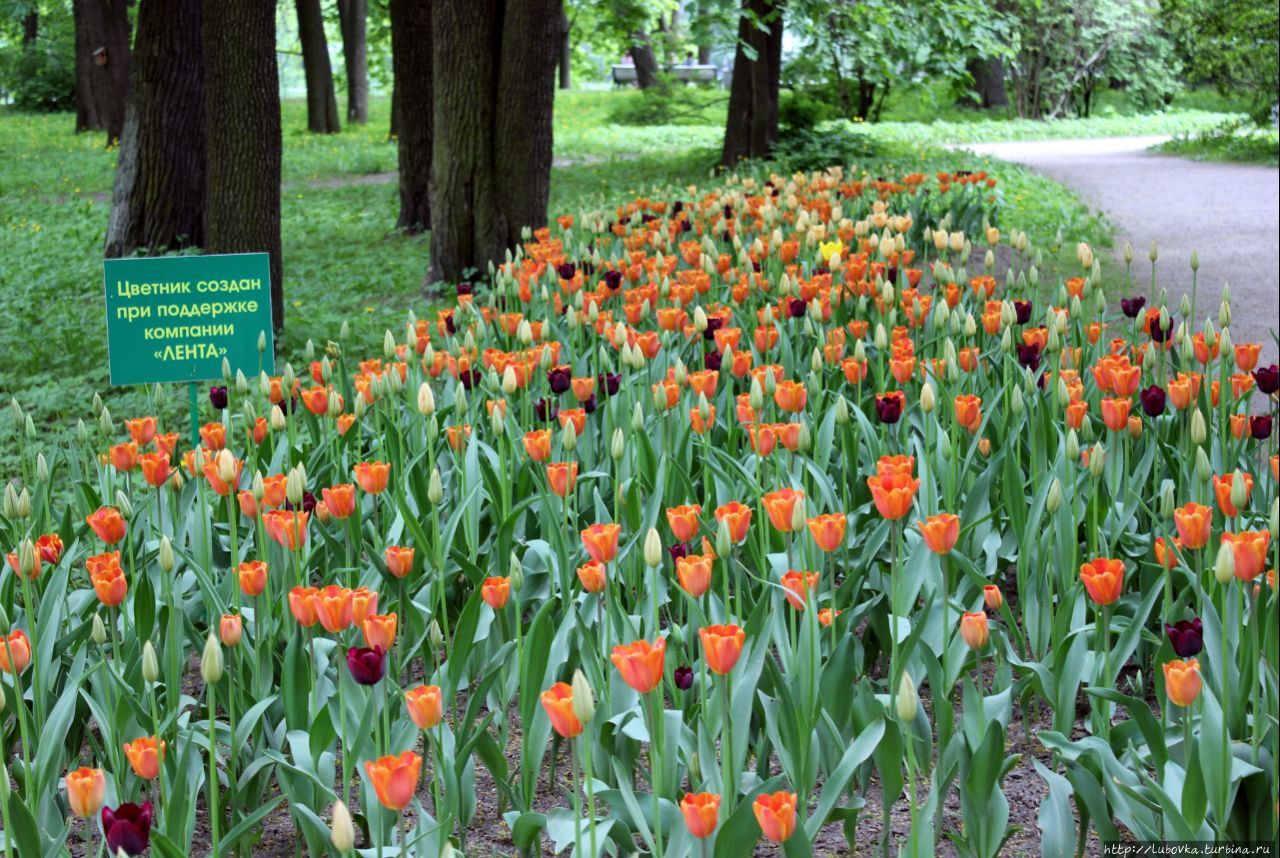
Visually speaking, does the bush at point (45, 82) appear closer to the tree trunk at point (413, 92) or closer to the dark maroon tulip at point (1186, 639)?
the tree trunk at point (413, 92)

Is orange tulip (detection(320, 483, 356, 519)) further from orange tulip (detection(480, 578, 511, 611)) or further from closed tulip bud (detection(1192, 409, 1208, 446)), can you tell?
closed tulip bud (detection(1192, 409, 1208, 446))

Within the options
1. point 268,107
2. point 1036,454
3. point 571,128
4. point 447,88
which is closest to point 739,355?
point 1036,454

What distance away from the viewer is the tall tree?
9.20m

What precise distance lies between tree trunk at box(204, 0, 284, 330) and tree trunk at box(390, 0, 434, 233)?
386 cm

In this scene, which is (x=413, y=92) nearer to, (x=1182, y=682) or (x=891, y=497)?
(x=891, y=497)

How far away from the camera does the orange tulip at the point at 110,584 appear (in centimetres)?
257

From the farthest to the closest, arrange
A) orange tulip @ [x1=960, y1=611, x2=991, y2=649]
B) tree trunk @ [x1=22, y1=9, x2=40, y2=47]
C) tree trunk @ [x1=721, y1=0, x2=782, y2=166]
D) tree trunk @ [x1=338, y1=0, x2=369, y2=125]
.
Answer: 1. tree trunk @ [x1=22, y1=9, x2=40, y2=47]
2. tree trunk @ [x1=338, y1=0, x2=369, y2=125]
3. tree trunk @ [x1=721, y1=0, x2=782, y2=166]
4. orange tulip @ [x1=960, y1=611, x2=991, y2=649]

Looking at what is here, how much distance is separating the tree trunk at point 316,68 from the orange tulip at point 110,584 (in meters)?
20.6

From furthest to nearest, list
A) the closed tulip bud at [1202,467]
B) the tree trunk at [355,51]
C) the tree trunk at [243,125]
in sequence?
the tree trunk at [355,51] → the tree trunk at [243,125] → the closed tulip bud at [1202,467]

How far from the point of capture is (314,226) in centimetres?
1377

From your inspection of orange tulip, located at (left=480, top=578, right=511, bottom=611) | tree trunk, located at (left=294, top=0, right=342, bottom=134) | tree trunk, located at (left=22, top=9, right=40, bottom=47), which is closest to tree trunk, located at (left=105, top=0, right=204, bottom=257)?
orange tulip, located at (left=480, top=578, right=511, bottom=611)

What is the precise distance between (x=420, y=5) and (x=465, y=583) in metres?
9.83

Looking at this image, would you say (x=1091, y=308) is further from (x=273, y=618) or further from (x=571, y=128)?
(x=571, y=128)

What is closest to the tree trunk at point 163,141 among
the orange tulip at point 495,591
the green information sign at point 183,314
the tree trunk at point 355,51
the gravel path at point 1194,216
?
the green information sign at point 183,314
